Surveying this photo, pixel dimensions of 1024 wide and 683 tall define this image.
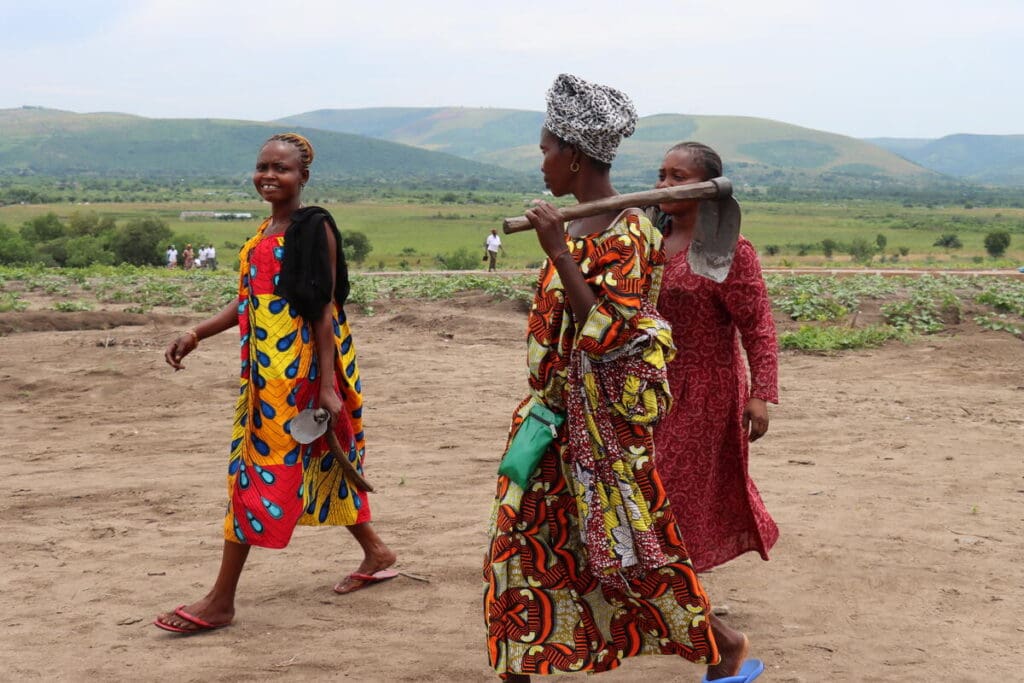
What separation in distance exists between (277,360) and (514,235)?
54195 mm

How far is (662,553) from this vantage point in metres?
3.11

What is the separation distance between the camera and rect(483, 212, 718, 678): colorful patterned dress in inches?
119

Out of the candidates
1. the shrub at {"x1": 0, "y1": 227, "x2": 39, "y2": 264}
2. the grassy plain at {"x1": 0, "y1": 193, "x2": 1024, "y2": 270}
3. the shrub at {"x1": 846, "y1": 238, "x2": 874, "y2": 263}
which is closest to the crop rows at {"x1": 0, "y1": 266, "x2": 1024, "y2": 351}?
the shrub at {"x1": 0, "y1": 227, "x2": 39, "y2": 264}

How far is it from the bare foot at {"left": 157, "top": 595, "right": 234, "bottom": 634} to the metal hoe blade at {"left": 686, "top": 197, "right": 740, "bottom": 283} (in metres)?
2.13

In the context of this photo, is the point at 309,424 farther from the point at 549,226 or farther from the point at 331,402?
the point at 549,226

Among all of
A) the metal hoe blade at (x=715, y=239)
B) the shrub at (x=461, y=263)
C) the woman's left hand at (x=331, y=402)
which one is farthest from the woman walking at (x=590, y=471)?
the shrub at (x=461, y=263)

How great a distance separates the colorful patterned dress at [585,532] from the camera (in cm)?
303

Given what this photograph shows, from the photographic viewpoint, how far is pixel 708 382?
138 inches

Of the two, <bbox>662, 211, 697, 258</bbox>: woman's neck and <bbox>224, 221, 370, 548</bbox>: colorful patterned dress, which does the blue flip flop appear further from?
<bbox>224, 221, 370, 548</bbox>: colorful patterned dress

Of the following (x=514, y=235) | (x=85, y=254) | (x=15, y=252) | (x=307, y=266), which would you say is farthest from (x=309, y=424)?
(x=514, y=235)

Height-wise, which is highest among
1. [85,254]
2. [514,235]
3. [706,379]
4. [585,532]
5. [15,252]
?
[706,379]

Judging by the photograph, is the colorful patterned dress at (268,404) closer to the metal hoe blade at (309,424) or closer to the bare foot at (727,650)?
the metal hoe blade at (309,424)

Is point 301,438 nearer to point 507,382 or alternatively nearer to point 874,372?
point 507,382

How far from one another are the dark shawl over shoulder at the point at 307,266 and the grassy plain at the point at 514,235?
2764 centimetres
